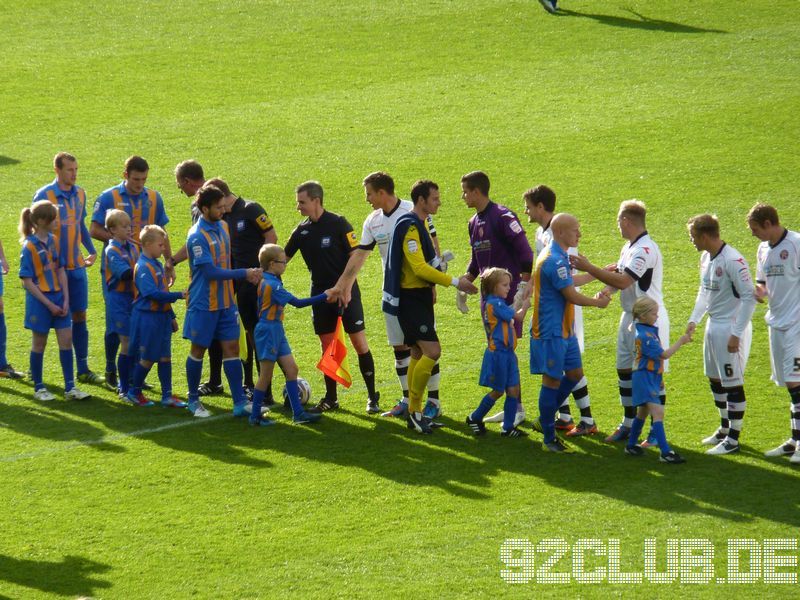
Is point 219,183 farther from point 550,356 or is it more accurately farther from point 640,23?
point 640,23

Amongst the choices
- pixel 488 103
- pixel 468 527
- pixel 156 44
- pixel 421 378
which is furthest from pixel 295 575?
pixel 156 44

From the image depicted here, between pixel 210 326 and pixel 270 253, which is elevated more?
pixel 270 253

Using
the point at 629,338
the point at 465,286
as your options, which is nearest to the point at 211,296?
the point at 465,286

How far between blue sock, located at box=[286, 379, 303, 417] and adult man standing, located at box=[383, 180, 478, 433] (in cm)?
98

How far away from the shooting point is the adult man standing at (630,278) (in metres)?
8.69

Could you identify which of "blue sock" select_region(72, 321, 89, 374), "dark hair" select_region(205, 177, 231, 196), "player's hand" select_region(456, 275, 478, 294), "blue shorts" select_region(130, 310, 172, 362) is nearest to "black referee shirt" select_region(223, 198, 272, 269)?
"dark hair" select_region(205, 177, 231, 196)

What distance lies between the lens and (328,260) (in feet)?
32.6

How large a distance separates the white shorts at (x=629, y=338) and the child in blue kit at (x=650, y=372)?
385 millimetres

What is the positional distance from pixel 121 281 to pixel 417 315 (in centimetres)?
293

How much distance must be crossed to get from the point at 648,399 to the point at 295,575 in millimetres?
2960

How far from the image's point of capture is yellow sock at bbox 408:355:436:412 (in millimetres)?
9156

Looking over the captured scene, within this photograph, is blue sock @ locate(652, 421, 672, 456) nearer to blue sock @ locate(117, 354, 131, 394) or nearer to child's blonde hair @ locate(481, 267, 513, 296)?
child's blonde hair @ locate(481, 267, 513, 296)

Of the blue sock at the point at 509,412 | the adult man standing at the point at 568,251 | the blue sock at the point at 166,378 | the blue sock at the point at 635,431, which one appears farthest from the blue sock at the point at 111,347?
the blue sock at the point at 635,431

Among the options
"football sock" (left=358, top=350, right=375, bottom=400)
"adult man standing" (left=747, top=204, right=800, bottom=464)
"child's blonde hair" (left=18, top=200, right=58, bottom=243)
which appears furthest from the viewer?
"football sock" (left=358, top=350, right=375, bottom=400)
